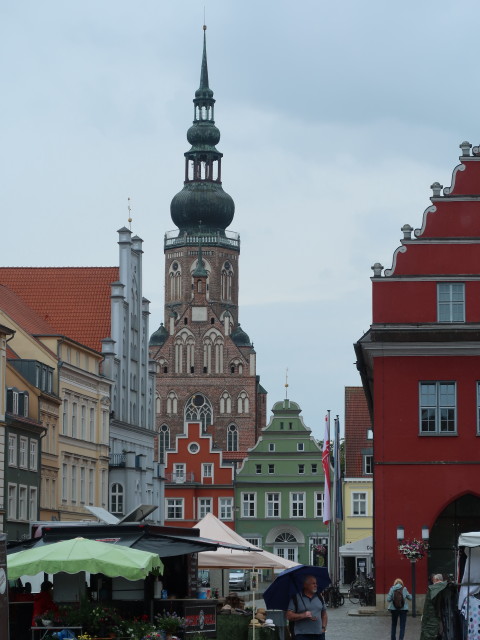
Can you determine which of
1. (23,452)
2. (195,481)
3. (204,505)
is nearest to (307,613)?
(23,452)

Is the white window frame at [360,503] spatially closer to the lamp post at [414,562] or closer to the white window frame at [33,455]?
the white window frame at [33,455]

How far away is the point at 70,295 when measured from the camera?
79.1 m

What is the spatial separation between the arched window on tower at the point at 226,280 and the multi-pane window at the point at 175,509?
32308 mm


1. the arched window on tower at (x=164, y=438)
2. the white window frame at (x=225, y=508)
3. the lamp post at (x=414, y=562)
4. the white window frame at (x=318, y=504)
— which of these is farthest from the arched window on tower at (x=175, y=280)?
the lamp post at (x=414, y=562)

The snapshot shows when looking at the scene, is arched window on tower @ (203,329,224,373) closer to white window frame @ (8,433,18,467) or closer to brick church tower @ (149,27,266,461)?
brick church tower @ (149,27,266,461)

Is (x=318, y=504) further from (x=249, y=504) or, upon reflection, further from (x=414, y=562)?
(x=414, y=562)

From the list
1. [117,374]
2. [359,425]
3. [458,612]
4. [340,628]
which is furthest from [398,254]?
[359,425]

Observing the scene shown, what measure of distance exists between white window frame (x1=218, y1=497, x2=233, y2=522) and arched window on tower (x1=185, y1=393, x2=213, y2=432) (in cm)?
2034

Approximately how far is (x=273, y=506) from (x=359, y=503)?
12393 mm

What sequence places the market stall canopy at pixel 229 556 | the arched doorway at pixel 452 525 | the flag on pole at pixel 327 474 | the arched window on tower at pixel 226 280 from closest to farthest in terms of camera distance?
the market stall canopy at pixel 229 556 < the arched doorway at pixel 452 525 < the flag on pole at pixel 327 474 < the arched window on tower at pixel 226 280

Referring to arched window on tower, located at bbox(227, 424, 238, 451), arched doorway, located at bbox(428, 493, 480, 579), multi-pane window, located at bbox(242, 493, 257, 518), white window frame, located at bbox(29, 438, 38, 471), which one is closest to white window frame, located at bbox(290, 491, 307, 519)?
multi-pane window, located at bbox(242, 493, 257, 518)

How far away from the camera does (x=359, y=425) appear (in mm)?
92625

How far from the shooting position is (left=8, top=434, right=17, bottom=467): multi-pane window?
192 ft

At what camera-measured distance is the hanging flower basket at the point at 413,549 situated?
40375 millimetres
